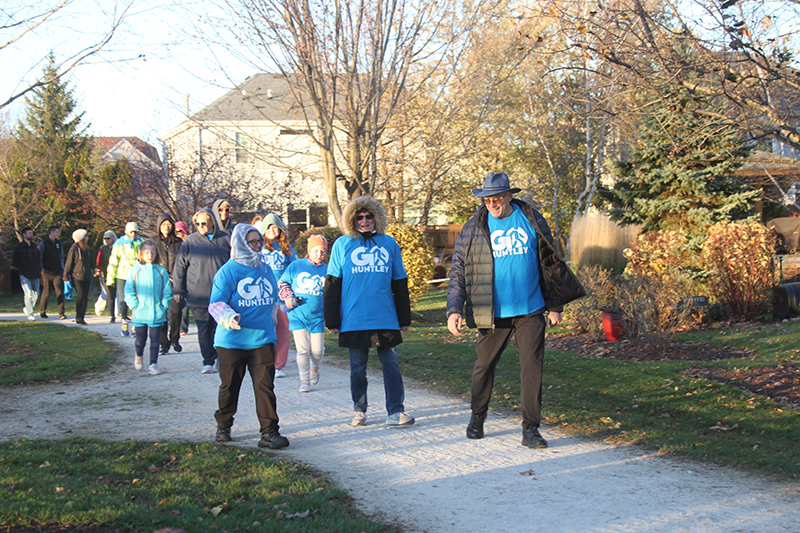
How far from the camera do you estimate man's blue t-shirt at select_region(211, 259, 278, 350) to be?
556 cm

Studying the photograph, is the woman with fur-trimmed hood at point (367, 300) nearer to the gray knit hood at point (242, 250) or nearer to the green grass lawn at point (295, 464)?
the gray knit hood at point (242, 250)

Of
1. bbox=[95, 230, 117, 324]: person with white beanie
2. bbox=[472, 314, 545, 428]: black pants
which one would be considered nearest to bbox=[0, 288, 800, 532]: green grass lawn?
bbox=[472, 314, 545, 428]: black pants

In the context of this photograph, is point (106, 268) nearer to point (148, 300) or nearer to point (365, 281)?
point (148, 300)

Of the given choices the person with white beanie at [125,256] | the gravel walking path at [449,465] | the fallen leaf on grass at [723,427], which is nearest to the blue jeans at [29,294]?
the person with white beanie at [125,256]

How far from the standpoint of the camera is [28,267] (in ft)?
51.3

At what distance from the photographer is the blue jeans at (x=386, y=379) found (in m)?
6.06

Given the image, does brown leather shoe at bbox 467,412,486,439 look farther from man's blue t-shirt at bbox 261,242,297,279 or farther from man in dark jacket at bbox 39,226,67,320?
man in dark jacket at bbox 39,226,67,320

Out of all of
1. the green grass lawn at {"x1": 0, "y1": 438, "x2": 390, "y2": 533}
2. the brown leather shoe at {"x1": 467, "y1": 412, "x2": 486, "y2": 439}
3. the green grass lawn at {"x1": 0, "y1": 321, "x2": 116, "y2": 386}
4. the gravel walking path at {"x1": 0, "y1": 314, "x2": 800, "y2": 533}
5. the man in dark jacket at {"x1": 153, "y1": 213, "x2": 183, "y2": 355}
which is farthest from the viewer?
the man in dark jacket at {"x1": 153, "y1": 213, "x2": 183, "y2": 355}

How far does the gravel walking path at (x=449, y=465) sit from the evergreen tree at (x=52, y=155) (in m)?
18.3

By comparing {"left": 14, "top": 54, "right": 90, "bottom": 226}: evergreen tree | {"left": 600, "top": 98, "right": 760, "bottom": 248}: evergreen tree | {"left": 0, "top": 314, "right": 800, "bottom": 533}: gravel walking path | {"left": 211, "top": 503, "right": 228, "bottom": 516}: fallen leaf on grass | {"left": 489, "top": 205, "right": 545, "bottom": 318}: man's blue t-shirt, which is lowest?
{"left": 0, "top": 314, "right": 800, "bottom": 533}: gravel walking path

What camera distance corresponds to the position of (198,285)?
8.59 m

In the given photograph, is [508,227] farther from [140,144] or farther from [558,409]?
[140,144]

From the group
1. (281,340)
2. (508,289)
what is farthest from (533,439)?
(281,340)

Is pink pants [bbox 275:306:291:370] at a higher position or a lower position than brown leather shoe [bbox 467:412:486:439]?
higher
